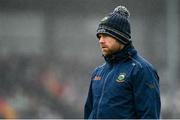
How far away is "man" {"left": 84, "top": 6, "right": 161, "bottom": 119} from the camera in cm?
270

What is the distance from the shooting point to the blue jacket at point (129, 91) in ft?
8.86

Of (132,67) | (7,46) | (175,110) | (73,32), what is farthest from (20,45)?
(132,67)

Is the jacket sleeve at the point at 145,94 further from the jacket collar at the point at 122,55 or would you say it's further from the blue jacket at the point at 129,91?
the jacket collar at the point at 122,55

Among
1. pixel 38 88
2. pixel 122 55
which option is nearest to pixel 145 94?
pixel 122 55

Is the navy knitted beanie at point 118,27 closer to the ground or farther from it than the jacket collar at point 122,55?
farther from it

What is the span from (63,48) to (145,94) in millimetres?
3038

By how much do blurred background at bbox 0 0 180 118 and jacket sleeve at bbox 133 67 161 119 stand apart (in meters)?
2.70

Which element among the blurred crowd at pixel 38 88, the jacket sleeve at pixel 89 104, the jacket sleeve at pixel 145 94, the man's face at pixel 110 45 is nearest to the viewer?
the jacket sleeve at pixel 145 94

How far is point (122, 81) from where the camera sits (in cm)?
273

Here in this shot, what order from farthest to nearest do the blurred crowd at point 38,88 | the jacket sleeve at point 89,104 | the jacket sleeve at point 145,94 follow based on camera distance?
the blurred crowd at point 38,88 → the jacket sleeve at point 89,104 → the jacket sleeve at point 145,94

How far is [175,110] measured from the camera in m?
5.37

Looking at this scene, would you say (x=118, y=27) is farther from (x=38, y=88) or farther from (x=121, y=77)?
(x=38, y=88)

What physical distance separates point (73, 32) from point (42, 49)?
14.2 inches

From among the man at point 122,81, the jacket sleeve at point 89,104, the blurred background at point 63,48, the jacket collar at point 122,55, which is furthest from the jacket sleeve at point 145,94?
the blurred background at point 63,48
